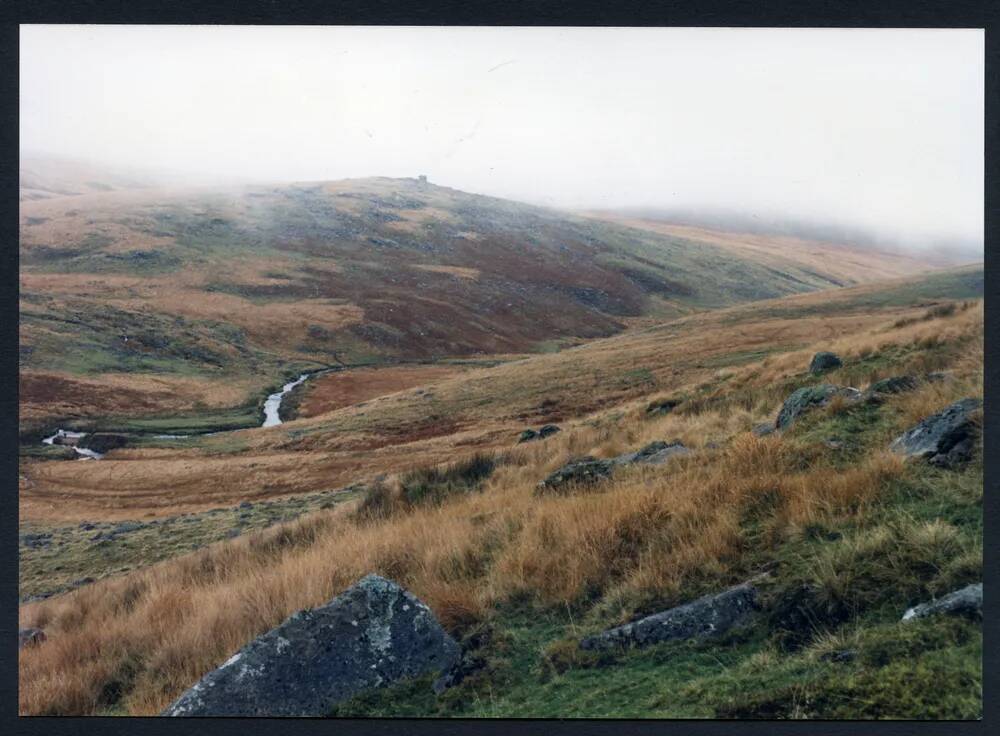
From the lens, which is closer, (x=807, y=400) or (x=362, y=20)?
(x=362, y=20)

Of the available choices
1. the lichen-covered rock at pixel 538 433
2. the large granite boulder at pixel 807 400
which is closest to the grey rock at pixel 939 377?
the large granite boulder at pixel 807 400

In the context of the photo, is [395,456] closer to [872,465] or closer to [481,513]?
[481,513]

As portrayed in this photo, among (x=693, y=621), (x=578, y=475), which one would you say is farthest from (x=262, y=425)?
(x=693, y=621)

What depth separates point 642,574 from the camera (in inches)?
192

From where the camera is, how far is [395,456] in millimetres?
12258

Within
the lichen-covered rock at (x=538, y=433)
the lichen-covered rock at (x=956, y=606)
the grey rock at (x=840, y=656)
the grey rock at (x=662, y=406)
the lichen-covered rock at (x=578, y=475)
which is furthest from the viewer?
the lichen-covered rock at (x=538, y=433)

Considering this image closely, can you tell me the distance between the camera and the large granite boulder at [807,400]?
7211mm

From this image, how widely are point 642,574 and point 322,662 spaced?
2354 millimetres

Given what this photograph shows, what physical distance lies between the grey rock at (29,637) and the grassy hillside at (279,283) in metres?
3.18

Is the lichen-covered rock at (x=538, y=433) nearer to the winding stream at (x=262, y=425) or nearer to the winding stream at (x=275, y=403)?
the winding stream at (x=262, y=425)

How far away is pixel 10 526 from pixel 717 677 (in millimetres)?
6113

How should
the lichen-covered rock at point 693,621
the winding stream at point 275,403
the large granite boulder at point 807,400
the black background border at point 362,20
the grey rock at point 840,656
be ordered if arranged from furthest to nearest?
1. the winding stream at point 275,403
2. the large granite boulder at point 807,400
3. the black background border at point 362,20
4. the lichen-covered rock at point 693,621
5. the grey rock at point 840,656

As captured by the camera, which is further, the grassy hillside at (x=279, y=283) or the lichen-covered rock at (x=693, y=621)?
the grassy hillside at (x=279, y=283)

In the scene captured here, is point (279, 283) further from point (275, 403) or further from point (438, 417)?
point (438, 417)
